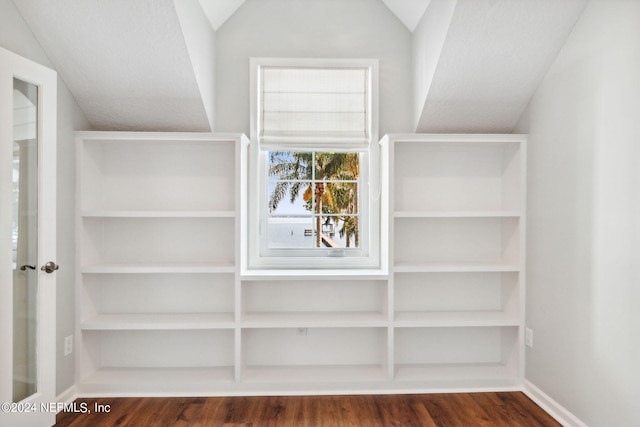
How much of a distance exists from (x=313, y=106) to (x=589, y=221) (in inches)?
77.6

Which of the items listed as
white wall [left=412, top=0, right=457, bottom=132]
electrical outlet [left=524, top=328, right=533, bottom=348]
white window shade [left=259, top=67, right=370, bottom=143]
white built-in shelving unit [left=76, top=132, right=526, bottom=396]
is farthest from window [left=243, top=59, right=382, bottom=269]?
electrical outlet [left=524, top=328, right=533, bottom=348]

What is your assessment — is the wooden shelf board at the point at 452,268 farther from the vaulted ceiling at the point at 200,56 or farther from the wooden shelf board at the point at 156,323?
the wooden shelf board at the point at 156,323

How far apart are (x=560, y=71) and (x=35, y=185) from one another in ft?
A: 10.2

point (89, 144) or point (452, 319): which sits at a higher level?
point (89, 144)

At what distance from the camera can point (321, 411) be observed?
2771 mm

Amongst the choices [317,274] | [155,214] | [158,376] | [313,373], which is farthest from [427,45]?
[158,376]

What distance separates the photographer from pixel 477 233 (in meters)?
3.36

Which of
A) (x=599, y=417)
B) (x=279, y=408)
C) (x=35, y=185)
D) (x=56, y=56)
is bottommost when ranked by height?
(x=279, y=408)

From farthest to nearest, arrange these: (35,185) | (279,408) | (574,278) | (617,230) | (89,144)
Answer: (89,144)
(279,408)
(574,278)
(35,185)
(617,230)

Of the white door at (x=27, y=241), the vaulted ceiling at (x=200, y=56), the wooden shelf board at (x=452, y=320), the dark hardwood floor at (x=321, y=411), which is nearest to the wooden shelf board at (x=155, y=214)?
the white door at (x=27, y=241)

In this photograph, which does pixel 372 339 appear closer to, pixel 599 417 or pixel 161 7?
pixel 599 417

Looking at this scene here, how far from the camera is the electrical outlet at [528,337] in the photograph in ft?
9.91

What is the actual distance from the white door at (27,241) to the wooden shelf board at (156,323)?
0.49 m

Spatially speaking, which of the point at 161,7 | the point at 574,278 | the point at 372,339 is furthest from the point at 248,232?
the point at 574,278
